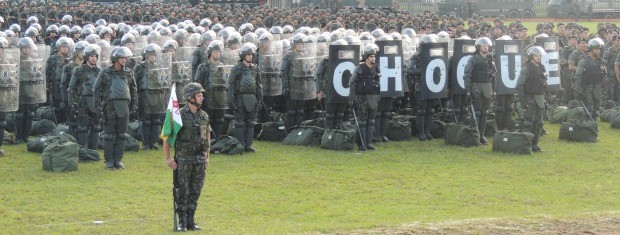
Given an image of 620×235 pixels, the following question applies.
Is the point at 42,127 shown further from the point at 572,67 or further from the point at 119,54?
the point at 572,67

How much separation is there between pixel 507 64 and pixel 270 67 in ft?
14.0

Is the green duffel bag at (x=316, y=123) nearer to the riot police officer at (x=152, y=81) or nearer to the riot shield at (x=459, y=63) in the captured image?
the riot shield at (x=459, y=63)

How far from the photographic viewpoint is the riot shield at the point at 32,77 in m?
20.7

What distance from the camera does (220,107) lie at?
21203 mm

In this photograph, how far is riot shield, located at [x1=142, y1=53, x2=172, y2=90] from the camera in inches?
801

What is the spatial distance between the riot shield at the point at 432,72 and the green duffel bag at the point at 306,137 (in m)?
2.07

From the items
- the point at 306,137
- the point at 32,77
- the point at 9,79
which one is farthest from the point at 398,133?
the point at 9,79

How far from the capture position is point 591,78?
23422 mm

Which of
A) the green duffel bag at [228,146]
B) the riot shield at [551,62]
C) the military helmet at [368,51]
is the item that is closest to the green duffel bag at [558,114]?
the riot shield at [551,62]

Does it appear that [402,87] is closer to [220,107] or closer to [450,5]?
[220,107]

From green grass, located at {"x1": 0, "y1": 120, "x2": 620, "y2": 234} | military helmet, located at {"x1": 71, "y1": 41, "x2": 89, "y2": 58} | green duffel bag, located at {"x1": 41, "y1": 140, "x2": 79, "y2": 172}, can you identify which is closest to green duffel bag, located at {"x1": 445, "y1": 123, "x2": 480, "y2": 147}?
green grass, located at {"x1": 0, "y1": 120, "x2": 620, "y2": 234}

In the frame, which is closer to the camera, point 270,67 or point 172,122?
point 172,122

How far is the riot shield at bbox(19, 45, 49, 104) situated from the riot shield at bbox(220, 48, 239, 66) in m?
3.10

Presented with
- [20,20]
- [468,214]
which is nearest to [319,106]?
[468,214]
